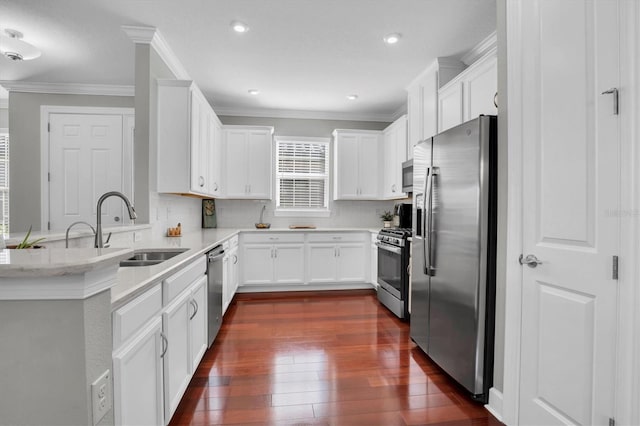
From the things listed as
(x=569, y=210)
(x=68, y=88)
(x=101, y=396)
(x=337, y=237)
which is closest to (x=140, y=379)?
(x=101, y=396)

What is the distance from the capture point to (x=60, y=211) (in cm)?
387

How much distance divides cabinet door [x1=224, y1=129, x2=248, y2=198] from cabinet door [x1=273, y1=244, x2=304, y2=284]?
104cm

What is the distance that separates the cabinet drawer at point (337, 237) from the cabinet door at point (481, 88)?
222 cm

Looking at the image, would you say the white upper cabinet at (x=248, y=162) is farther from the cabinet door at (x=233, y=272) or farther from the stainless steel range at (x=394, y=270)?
the stainless steel range at (x=394, y=270)

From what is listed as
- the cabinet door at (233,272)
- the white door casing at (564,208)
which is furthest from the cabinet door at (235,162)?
the white door casing at (564,208)

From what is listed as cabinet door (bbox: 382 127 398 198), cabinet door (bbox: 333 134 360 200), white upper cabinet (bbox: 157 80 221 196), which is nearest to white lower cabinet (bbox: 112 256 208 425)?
white upper cabinet (bbox: 157 80 221 196)

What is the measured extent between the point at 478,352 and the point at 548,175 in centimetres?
112

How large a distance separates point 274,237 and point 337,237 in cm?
90

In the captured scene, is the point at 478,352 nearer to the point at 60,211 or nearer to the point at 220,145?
the point at 220,145

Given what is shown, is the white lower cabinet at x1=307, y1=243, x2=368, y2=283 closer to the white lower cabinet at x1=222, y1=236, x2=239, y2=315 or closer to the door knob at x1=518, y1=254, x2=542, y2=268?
the white lower cabinet at x1=222, y1=236, x2=239, y2=315

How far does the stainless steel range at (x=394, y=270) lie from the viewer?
3.30 m

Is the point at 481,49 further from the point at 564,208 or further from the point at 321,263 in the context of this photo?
the point at 321,263

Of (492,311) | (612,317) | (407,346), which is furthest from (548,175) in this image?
(407,346)

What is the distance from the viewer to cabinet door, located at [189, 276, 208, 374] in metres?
2.01
